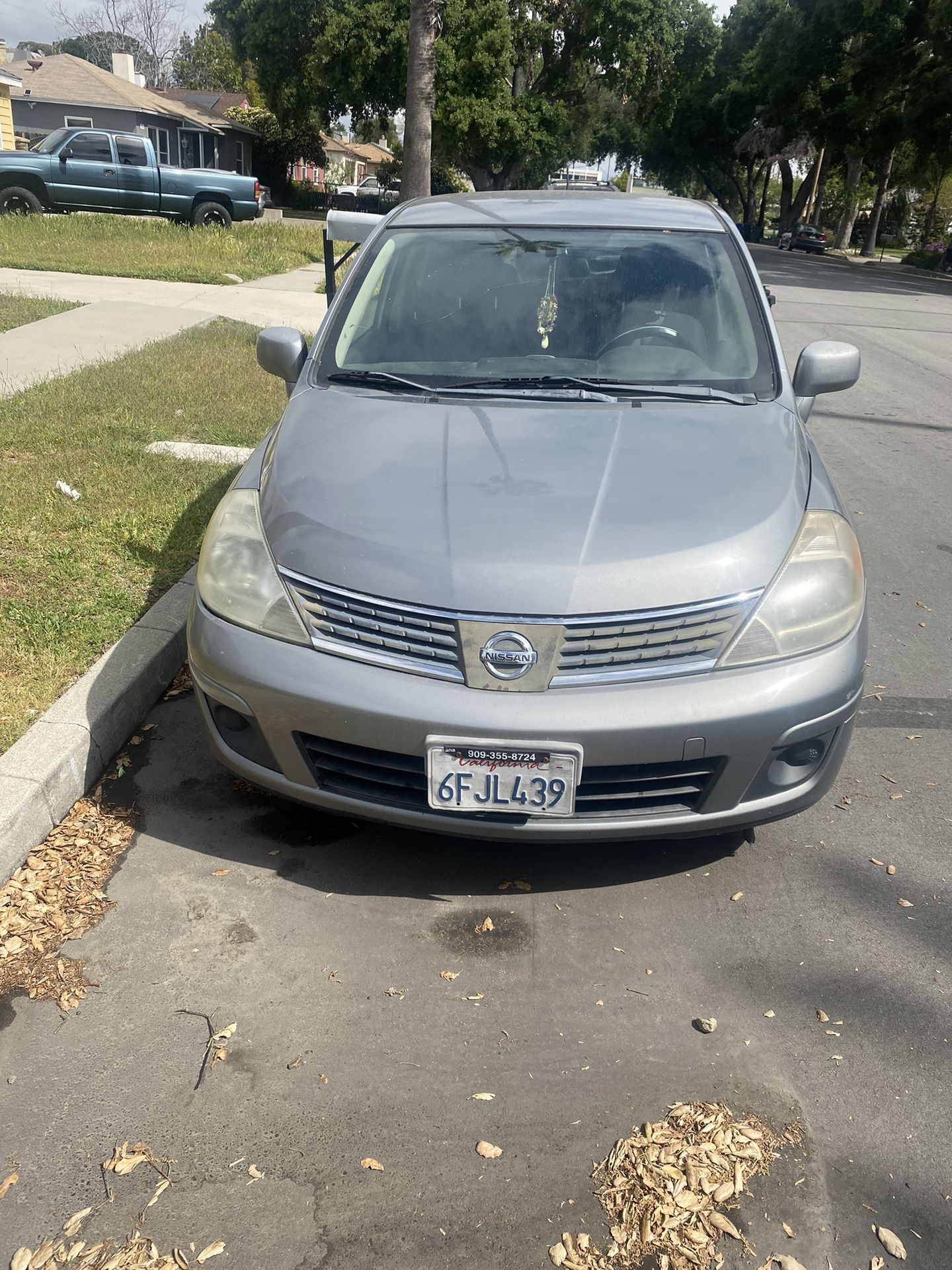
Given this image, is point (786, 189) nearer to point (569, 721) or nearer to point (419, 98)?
point (419, 98)

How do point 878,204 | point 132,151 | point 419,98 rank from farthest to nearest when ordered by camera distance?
point 878,204, point 132,151, point 419,98

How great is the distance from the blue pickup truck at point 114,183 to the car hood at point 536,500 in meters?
19.2

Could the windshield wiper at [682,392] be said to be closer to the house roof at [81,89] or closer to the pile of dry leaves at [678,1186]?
the pile of dry leaves at [678,1186]

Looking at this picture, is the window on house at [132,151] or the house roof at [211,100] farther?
the house roof at [211,100]

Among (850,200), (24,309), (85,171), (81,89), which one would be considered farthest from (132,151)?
(850,200)

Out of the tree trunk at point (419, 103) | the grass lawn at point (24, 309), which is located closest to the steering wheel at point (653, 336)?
the grass lawn at point (24, 309)

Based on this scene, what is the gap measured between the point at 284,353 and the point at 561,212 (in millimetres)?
1277

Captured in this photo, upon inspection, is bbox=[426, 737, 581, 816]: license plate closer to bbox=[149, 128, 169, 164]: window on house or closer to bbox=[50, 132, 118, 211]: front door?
bbox=[50, 132, 118, 211]: front door

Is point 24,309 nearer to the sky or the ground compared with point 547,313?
nearer to the ground

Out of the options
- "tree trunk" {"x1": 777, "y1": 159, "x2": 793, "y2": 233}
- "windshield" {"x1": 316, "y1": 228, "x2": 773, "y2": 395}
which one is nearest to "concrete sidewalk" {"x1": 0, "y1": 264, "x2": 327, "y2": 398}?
"windshield" {"x1": 316, "y1": 228, "x2": 773, "y2": 395}

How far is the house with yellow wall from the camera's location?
96.1ft

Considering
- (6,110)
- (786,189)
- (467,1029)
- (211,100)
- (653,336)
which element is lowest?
(786,189)

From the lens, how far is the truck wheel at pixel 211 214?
67.7 ft

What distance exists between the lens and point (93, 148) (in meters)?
20.2
